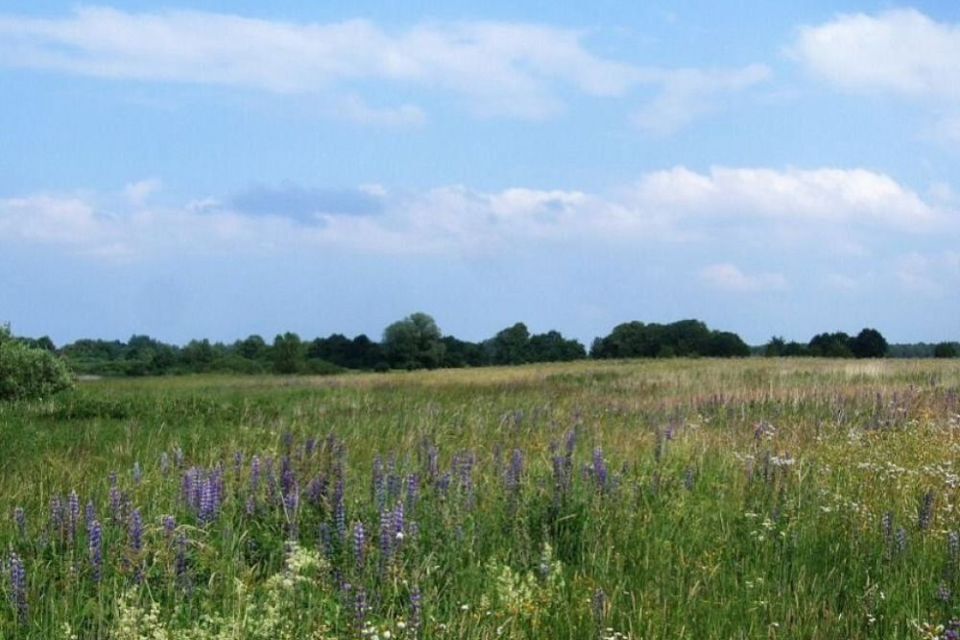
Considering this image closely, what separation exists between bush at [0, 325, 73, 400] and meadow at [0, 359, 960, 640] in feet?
43.1

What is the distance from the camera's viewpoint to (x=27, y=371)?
22172 mm

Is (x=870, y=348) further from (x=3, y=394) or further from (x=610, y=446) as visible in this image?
(x=610, y=446)

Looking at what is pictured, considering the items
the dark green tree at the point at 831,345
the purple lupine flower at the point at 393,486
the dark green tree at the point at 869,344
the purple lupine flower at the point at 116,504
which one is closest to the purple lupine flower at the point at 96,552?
the purple lupine flower at the point at 116,504

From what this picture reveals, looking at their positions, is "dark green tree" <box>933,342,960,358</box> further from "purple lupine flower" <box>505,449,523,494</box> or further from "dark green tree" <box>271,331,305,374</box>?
"purple lupine flower" <box>505,449,523,494</box>

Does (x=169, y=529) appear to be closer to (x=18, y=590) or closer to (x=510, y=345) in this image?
(x=18, y=590)

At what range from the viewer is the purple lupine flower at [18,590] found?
4359 millimetres

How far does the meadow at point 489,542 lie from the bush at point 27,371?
43.1 feet

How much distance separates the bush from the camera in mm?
21719

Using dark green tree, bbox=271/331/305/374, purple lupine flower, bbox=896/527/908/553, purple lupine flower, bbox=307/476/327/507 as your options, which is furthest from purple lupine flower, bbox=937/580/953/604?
dark green tree, bbox=271/331/305/374

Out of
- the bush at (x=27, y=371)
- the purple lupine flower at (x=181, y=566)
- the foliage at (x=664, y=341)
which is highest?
the foliage at (x=664, y=341)

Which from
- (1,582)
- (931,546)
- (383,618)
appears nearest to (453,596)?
(383,618)

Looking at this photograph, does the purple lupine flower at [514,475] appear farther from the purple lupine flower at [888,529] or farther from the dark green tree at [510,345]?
the dark green tree at [510,345]

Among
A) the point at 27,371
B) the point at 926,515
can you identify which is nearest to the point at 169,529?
the point at 926,515

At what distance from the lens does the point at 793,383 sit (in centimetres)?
2109
